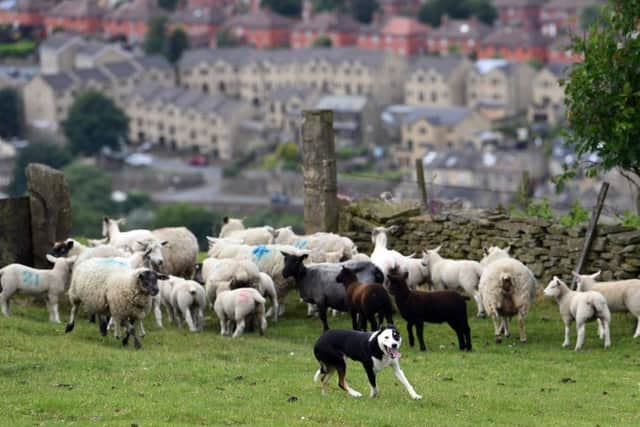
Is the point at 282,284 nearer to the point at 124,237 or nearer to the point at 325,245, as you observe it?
the point at 325,245

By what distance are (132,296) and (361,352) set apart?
5.09 m

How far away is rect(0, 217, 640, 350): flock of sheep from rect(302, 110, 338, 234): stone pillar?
1627 mm

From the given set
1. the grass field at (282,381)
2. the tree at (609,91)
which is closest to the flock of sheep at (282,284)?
the grass field at (282,381)

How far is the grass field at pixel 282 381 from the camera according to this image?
→ 62.7 ft

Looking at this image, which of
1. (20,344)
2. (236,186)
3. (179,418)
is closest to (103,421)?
(179,418)

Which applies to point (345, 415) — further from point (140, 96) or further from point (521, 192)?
point (140, 96)

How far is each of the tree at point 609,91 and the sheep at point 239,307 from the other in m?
5.54

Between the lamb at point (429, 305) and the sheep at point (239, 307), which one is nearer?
the lamb at point (429, 305)

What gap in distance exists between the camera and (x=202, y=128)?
611ft

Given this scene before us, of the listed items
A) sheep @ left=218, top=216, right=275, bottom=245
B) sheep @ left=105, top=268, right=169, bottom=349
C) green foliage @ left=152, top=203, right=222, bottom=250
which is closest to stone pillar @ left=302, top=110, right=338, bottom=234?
sheep @ left=218, top=216, right=275, bottom=245

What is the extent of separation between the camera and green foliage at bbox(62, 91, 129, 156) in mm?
179000

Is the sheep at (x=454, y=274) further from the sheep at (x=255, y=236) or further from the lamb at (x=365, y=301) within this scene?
the sheep at (x=255, y=236)

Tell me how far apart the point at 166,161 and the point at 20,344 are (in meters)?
161

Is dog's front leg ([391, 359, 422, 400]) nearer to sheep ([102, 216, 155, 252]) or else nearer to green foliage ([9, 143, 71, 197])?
sheep ([102, 216, 155, 252])
